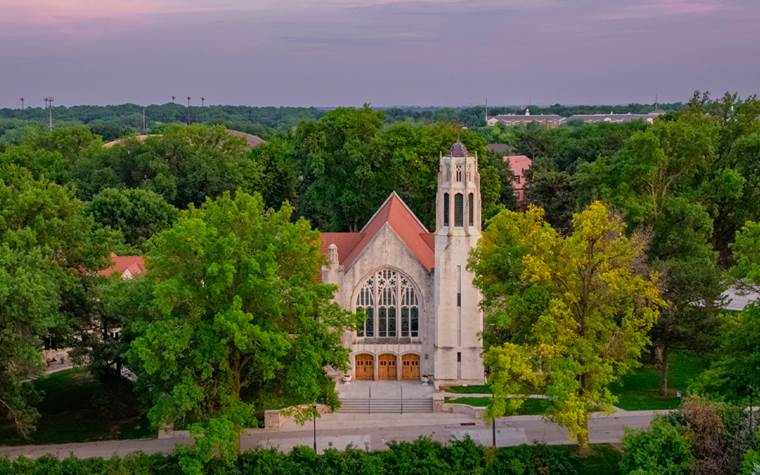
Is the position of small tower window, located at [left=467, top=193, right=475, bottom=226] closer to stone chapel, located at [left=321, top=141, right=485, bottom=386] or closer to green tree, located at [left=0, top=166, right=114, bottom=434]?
stone chapel, located at [left=321, top=141, right=485, bottom=386]

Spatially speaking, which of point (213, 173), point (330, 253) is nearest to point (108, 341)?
point (330, 253)

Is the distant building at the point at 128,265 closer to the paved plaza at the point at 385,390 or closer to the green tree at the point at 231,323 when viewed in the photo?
the paved plaza at the point at 385,390

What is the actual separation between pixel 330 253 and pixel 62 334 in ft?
45.5

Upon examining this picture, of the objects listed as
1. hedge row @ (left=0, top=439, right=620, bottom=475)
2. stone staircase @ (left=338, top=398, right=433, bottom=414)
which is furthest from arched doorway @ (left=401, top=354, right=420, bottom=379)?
hedge row @ (left=0, top=439, right=620, bottom=475)

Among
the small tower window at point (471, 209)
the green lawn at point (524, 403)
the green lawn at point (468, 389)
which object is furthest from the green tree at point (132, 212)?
the green lawn at point (524, 403)

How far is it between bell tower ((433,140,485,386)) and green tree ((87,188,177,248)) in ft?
84.1

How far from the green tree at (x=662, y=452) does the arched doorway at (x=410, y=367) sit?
17.2m

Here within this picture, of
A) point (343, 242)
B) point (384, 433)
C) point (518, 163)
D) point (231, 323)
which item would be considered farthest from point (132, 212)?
point (518, 163)

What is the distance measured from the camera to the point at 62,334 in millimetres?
39000

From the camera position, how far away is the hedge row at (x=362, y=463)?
1325 inches

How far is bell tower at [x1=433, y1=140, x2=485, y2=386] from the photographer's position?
44812 millimetres

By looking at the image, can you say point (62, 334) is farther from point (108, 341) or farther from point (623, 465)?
point (623, 465)

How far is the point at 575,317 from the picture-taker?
35.5 metres

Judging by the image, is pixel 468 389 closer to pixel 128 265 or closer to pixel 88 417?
pixel 88 417
